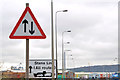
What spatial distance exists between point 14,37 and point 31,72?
45.7 inches

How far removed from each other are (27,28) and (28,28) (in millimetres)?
26

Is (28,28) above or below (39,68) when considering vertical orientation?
above

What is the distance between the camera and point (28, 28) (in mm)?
8789

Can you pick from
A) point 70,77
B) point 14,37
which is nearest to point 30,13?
point 14,37

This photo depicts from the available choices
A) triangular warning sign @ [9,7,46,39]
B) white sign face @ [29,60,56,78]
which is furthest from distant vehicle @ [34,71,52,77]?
triangular warning sign @ [9,7,46,39]

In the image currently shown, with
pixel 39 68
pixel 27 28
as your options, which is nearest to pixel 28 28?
pixel 27 28

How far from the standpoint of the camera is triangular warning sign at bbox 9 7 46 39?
8.80 meters

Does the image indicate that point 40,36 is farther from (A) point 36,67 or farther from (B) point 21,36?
(A) point 36,67

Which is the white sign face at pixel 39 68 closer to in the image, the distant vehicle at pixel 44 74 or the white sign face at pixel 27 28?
the distant vehicle at pixel 44 74

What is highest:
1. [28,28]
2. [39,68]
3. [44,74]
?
[28,28]

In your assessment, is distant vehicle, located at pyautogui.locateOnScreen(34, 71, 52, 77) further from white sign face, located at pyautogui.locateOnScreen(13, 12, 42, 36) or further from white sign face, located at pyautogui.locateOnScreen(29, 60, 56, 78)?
white sign face, located at pyautogui.locateOnScreen(13, 12, 42, 36)

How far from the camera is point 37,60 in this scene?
9617 mm

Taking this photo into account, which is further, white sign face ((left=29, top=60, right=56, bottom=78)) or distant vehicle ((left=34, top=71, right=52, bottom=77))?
distant vehicle ((left=34, top=71, right=52, bottom=77))

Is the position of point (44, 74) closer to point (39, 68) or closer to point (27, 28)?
point (39, 68)
